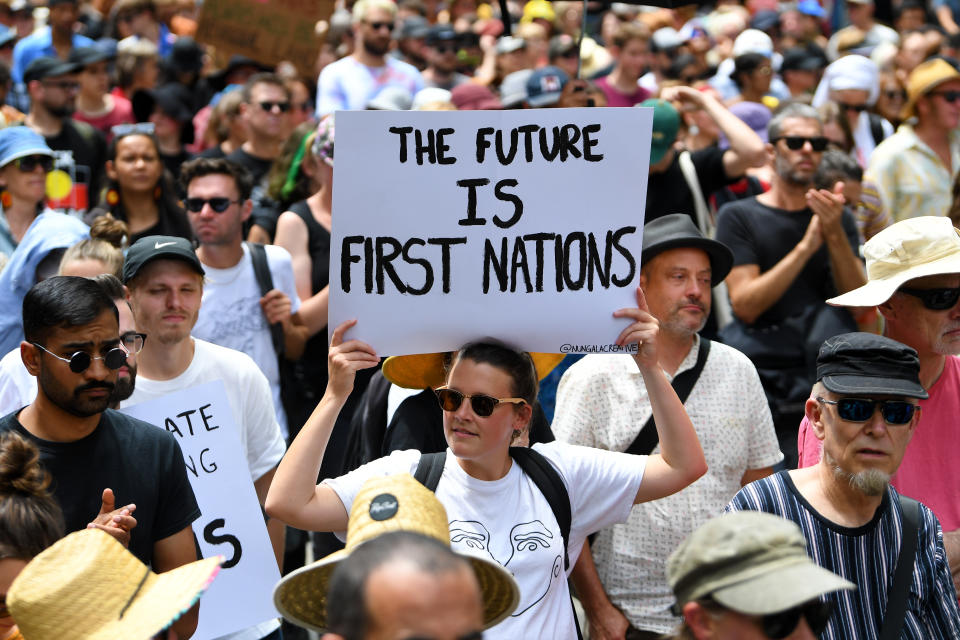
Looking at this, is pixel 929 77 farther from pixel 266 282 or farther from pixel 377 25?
pixel 266 282

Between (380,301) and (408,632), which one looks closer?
(408,632)

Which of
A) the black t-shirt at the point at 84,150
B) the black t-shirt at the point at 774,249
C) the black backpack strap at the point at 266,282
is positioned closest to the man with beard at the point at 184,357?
the black backpack strap at the point at 266,282

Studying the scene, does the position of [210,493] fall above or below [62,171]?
below

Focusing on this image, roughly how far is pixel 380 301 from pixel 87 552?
1.31 m

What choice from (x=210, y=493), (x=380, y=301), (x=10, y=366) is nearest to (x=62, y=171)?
(x=10, y=366)

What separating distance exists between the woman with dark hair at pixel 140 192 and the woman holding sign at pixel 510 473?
337 centimetres

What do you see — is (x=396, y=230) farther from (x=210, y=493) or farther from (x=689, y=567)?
(x=689, y=567)

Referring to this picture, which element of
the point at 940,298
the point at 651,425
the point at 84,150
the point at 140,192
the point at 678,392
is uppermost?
the point at 84,150

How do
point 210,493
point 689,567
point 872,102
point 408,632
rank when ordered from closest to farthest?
point 408,632 < point 689,567 < point 210,493 < point 872,102

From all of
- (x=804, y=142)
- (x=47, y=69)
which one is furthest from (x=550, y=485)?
(x=47, y=69)

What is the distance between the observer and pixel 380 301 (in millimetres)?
3828

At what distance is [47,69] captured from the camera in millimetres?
8539

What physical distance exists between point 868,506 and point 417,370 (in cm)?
151

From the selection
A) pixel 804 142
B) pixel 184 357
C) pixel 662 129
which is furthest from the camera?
pixel 662 129
